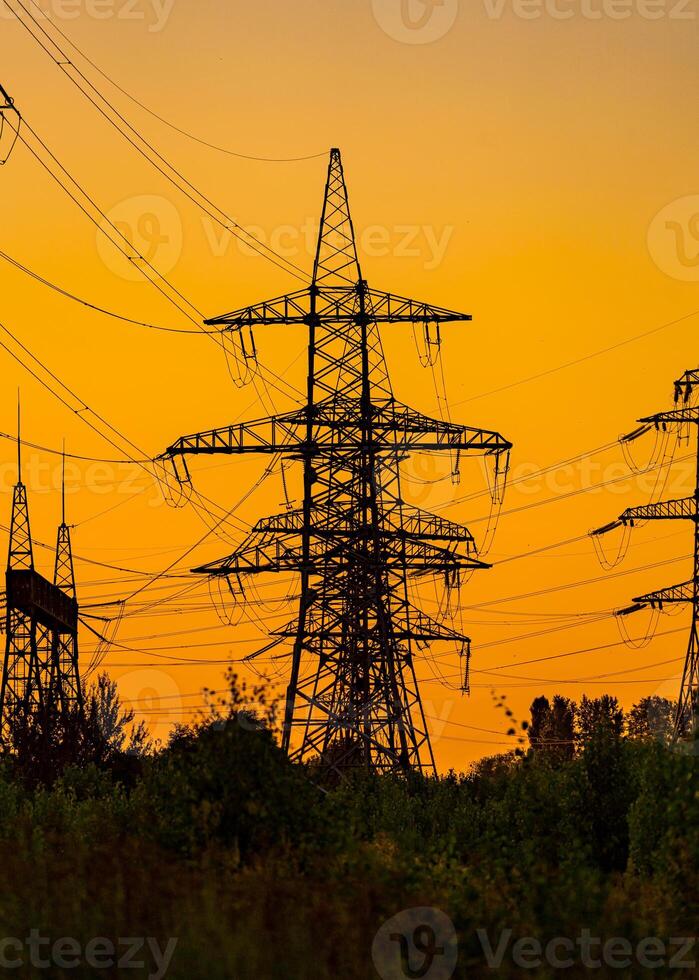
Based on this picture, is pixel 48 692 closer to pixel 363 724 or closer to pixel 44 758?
pixel 44 758

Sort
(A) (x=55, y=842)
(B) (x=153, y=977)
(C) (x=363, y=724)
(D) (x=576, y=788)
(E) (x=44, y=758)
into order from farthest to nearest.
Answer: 1. (E) (x=44, y=758)
2. (C) (x=363, y=724)
3. (D) (x=576, y=788)
4. (A) (x=55, y=842)
5. (B) (x=153, y=977)

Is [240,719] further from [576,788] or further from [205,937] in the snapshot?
[576,788]

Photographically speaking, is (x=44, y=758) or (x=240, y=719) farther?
(x=44, y=758)

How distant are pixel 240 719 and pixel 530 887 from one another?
779cm

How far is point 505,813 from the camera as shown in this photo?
61.8 meters

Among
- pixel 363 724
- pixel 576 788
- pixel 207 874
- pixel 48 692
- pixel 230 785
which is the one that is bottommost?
pixel 207 874

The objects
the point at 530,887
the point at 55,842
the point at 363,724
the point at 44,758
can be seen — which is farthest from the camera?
the point at 44,758

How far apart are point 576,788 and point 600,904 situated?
75.4 feet

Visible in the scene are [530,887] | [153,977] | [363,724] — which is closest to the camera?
[153,977]

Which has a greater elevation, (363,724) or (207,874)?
(363,724)

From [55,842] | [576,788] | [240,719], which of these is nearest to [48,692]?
[576,788]

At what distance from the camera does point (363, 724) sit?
195 feet

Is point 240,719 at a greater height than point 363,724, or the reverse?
point 363,724

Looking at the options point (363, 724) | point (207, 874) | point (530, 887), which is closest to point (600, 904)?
point (530, 887)
